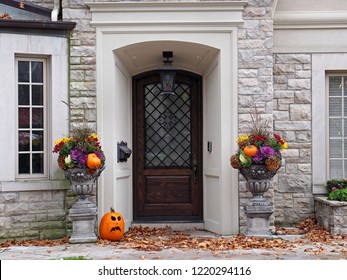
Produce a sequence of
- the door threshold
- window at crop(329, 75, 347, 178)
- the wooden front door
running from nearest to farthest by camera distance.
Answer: window at crop(329, 75, 347, 178), the door threshold, the wooden front door

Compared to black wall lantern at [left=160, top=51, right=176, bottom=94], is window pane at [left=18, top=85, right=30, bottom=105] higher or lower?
lower

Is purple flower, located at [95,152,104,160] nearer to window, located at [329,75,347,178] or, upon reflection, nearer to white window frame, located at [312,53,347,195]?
white window frame, located at [312,53,347,195]

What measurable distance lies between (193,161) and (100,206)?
208cm

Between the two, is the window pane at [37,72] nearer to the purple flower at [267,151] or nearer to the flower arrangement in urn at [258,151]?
the flower arrangement in urn at [258,151]

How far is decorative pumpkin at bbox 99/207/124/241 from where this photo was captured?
9031mm

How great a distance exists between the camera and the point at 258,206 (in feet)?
29.9

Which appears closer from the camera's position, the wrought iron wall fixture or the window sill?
the window sill

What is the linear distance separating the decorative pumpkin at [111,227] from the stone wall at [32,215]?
73 cm

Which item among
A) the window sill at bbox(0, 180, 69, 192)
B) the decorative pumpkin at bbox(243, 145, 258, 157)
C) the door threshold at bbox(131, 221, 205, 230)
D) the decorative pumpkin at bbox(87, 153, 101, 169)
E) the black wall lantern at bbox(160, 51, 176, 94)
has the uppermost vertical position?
the black wall lantern at bbox(160, 51, 176, 94)

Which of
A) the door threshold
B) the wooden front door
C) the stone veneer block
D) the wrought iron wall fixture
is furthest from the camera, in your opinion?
the wooden front door

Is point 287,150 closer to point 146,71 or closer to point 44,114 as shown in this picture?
point 146,71

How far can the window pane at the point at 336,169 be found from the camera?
10.5 metres

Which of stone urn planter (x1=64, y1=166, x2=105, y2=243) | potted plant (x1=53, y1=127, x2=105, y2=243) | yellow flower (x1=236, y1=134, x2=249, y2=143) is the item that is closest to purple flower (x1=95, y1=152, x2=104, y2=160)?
potted plant (x1=53, y1=127, x2=105, y2=243)

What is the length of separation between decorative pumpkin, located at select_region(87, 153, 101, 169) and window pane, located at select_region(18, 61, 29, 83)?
1.65 m
